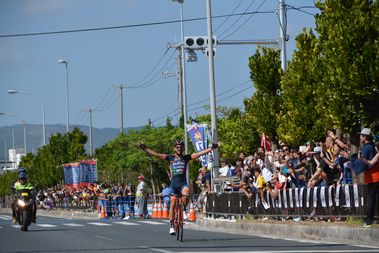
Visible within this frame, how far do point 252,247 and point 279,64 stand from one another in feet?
67.7

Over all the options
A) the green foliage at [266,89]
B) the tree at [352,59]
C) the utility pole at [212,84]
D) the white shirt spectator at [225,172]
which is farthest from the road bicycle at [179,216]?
the green foliage at [266,89]

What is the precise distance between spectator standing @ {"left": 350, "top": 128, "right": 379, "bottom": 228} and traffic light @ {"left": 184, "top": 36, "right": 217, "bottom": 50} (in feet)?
50.5

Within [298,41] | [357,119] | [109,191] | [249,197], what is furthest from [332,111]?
[109,191]

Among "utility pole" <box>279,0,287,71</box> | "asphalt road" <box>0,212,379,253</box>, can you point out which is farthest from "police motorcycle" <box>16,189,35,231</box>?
"utility pole" <box>279,0,287,71</box>

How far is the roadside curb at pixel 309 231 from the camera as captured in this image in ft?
61.3

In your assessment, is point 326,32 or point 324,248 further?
point 326,32

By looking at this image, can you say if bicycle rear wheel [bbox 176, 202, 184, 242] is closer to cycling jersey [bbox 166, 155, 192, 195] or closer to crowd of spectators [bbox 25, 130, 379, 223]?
cycling jersey [bbox 166, 155, 192, 195]

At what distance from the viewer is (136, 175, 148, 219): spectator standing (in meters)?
41.9

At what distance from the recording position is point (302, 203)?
77.3 feet

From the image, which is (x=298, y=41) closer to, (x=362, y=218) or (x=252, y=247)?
(x=362, y=218)

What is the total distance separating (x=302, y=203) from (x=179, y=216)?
4341 mm

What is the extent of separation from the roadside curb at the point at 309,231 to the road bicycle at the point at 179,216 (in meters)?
2.68

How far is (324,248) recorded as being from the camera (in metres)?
17.4

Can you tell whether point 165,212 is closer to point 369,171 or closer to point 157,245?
point 157,245
